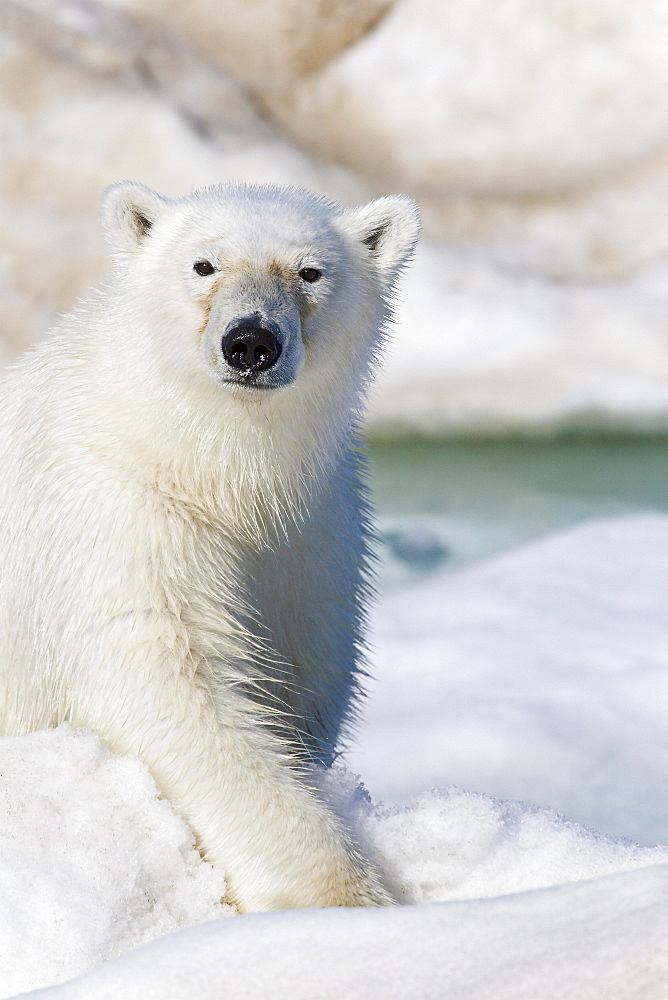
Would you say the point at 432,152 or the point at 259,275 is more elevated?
the point at 432,152

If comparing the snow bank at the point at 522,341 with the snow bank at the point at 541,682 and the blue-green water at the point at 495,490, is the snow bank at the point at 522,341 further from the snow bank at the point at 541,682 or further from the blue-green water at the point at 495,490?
the snow bank at the point at 541,682

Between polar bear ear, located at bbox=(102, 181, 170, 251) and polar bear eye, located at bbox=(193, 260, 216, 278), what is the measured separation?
23 centimetres

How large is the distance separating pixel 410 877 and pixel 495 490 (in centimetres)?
475

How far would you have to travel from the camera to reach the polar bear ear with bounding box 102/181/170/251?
211 centimetres

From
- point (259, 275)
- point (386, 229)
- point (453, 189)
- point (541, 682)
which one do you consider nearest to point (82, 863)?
point (259, 275)

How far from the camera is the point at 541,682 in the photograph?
3.54 meters

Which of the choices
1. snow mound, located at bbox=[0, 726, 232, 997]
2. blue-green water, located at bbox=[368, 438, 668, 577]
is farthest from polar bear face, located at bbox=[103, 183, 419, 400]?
blue-green water, located at bbox=[368, 438, 668, 577]

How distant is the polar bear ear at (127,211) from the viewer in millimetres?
2109

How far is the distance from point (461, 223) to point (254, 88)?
1.48m

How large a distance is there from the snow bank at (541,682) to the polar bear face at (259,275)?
1.45 metres

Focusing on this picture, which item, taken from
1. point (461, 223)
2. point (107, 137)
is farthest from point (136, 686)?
point (461, 223)

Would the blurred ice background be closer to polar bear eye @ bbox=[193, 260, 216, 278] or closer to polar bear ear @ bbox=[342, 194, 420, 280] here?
polar bear ear @ bbox=[342, 194, 420, 280]

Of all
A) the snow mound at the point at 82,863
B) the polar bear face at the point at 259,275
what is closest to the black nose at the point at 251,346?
the polar bear face at the point at 259,275

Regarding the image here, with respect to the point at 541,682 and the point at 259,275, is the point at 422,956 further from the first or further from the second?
the point at 541,682
